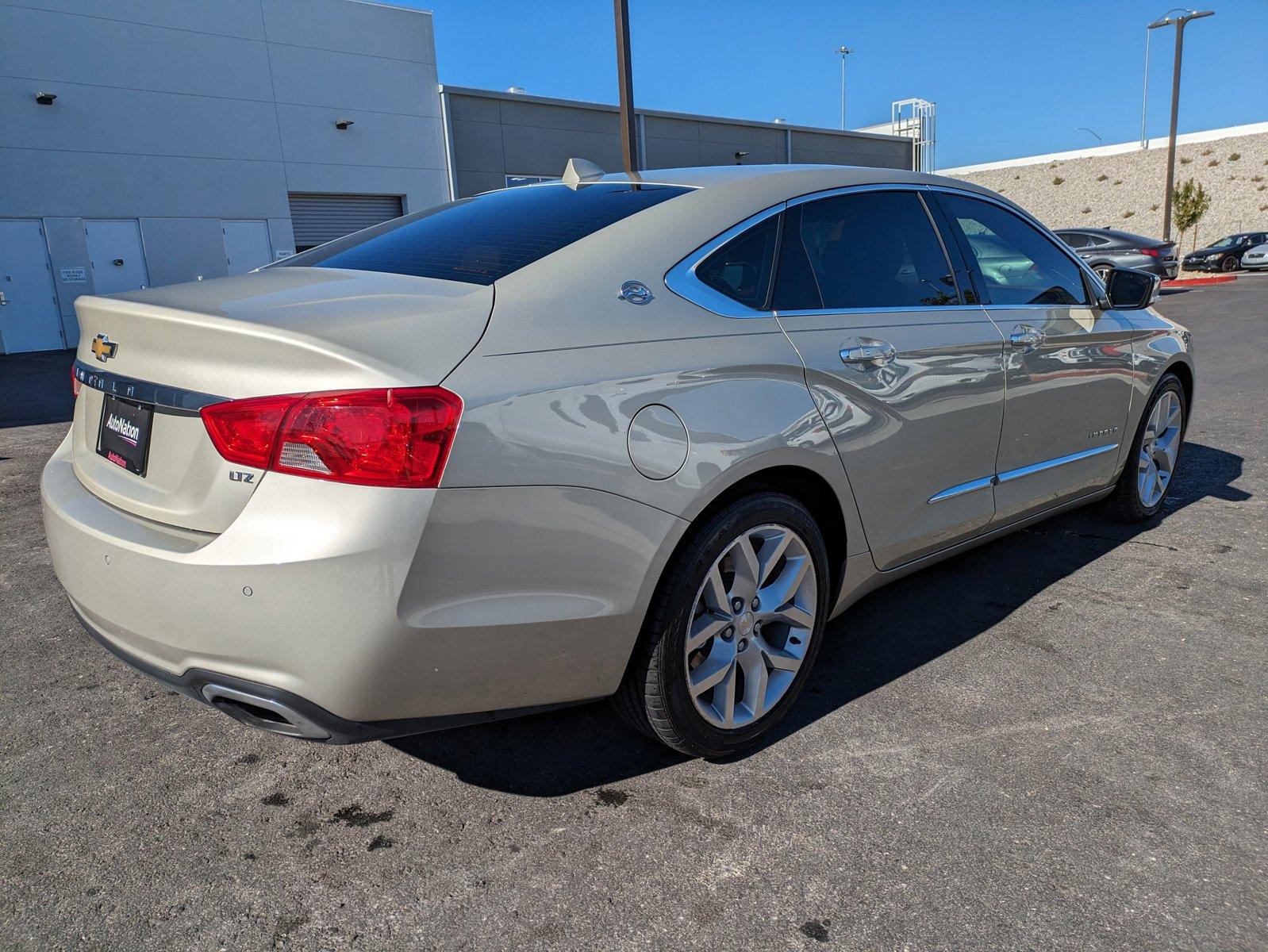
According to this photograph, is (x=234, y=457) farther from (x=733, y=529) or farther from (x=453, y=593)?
(x=733, y=529)

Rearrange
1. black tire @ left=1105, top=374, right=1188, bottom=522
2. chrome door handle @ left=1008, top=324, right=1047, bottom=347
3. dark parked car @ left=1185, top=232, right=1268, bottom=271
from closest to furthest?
chrome door handle @ left=1008, top=324, right=1047, bottom=347, black tire @ left=1105, top=374, right=1188, bottom=522, dark parked car @ left=1185, top=232, right=1268, bottom=271

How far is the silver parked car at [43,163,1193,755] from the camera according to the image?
1843mm

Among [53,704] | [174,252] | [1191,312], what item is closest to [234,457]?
[53,704]

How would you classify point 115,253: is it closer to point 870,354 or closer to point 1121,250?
point 870,354

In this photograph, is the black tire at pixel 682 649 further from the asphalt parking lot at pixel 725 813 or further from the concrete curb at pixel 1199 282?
the concrete curb at pixel 1199 282

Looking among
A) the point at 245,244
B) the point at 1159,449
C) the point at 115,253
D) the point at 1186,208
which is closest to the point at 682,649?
the point at 1159,449

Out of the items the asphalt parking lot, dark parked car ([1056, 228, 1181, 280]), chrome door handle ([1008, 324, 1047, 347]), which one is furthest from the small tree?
the asphalt parking lot

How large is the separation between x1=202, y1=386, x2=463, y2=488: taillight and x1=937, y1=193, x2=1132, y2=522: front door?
7.51ft

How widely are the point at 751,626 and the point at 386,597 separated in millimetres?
1119

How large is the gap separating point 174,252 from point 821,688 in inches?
808

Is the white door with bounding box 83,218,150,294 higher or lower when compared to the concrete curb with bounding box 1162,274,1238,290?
higher

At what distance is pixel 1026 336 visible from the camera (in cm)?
343

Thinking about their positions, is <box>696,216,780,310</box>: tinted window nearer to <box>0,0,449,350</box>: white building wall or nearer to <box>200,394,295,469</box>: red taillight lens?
<box>200,394,295,469</box>: red taillight lens

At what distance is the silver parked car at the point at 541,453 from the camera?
1.84m
